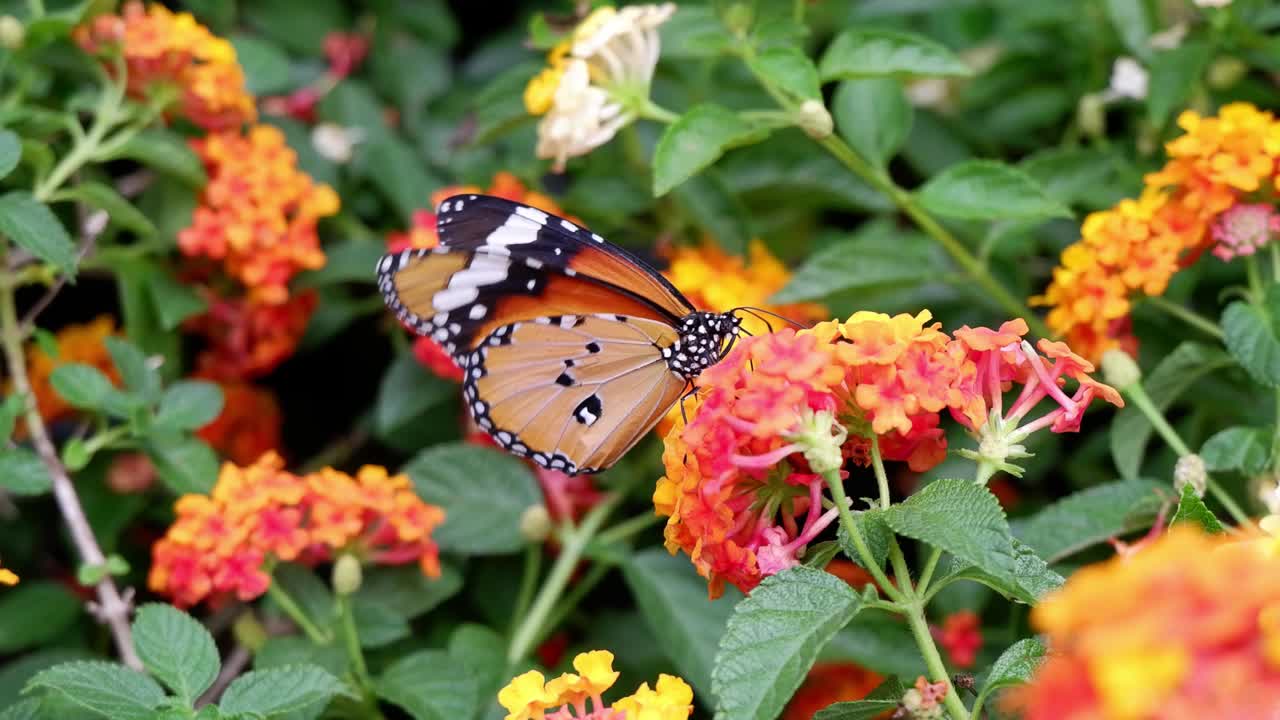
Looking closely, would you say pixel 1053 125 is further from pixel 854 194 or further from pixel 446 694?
pixel 446 694

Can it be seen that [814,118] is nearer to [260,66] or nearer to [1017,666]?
[1017,666]

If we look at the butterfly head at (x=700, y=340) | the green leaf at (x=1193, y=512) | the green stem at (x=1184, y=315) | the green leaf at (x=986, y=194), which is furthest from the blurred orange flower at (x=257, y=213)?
the green leaf at (x=1193, y=512)

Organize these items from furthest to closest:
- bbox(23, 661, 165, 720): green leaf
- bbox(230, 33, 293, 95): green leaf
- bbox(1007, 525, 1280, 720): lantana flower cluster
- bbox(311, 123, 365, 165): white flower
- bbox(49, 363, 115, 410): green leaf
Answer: bbox(311, 123, 365, 165): white flower, bbox(230, 33, 293, 95): green leaf, bbox(49, 363, 115, 410): green leaf, bbox(23, 661, 165, 720): green leaf, bbox(1007, 525, 1280, 720): lantana flower cluster

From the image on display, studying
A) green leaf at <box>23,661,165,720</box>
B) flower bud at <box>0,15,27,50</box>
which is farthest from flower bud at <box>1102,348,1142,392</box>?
flower bud at <box>0,15,27,50</box>

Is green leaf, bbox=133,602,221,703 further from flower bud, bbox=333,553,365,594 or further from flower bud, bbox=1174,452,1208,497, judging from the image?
flower bud, bbox=1174,452,1208,497

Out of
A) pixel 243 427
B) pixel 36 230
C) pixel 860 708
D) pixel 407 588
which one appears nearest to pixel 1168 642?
pixel 860 708
